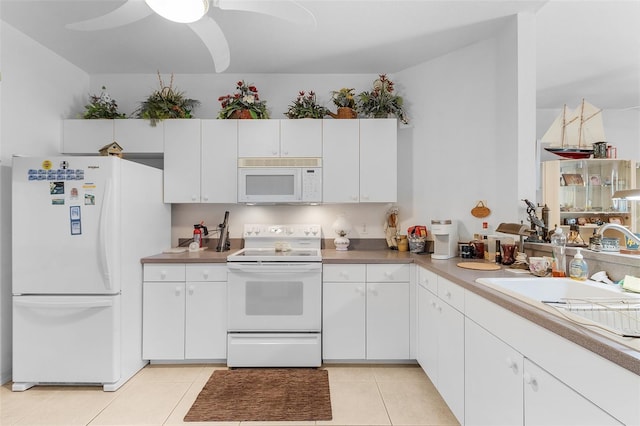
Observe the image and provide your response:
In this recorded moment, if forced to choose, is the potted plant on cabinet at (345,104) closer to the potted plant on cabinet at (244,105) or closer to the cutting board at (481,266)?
the potted plant on cabinet at (244,105)

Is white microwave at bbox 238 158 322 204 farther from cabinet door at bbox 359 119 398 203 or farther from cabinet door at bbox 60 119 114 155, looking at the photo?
cabinet door at bbox 60 119 114 155

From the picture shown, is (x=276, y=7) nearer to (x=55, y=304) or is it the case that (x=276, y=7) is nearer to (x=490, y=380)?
(x=490, y=380)

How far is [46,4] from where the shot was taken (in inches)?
85.4

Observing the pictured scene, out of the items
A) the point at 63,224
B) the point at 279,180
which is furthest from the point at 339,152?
the point at 63,224

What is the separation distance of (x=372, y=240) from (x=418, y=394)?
4.58 feet

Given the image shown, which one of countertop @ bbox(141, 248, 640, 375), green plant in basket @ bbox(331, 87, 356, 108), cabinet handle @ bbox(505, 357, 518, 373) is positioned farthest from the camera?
green plant in basket @ bbox(331, 87, 356, 108)

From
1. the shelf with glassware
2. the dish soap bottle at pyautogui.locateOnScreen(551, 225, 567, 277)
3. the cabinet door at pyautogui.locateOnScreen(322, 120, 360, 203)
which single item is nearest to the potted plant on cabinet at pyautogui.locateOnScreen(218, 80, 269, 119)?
the cabinet door at pyautogui.locateOnScreen(322, 120, 360, 203)

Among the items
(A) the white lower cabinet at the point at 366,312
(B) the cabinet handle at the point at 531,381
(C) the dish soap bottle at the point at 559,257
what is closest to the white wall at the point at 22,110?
(A) the white lower cabinet at the point at 366,312

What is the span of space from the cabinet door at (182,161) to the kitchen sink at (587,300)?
2423 millimetres

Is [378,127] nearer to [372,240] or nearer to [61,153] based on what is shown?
[372,240]

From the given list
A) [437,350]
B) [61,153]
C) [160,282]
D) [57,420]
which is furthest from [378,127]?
[57,420]

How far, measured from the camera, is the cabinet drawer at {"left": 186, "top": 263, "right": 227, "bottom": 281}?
262cm

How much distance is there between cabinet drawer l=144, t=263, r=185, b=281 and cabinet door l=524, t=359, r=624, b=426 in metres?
2.35

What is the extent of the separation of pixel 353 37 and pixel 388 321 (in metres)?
2.27
